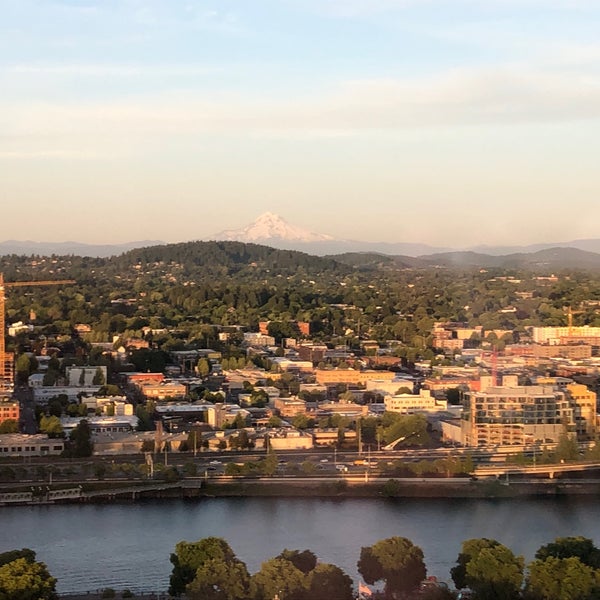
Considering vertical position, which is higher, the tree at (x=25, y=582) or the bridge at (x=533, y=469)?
the tree at (x=25, y=582)

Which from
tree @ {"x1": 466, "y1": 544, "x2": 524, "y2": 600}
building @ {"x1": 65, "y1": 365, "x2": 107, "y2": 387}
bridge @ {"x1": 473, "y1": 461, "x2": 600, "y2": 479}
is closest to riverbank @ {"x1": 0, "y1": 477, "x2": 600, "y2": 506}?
bridge @ {"x1": 473, "y1": 461, "x2": 600, "y2": 479}

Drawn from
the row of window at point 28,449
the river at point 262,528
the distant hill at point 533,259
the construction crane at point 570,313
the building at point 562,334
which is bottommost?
the river at point 262,528

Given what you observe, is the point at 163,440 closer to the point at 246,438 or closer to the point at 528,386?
the point at 246,438

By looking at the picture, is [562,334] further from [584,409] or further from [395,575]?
[395,575]

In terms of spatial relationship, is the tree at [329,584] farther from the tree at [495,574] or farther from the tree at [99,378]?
the tree at [99,378]

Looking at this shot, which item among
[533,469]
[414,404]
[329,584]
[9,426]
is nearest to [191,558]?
[329,584]

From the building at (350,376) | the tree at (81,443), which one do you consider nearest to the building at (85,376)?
the building at (350,376)

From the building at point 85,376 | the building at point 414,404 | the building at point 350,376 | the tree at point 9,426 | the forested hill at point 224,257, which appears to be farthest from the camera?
the forested hill at point 224,257

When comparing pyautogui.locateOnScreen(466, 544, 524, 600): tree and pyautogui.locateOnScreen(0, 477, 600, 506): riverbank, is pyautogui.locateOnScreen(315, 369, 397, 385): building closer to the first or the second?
pyautogui.locateOnScreen(0, 477, 600, 506): riverbank
